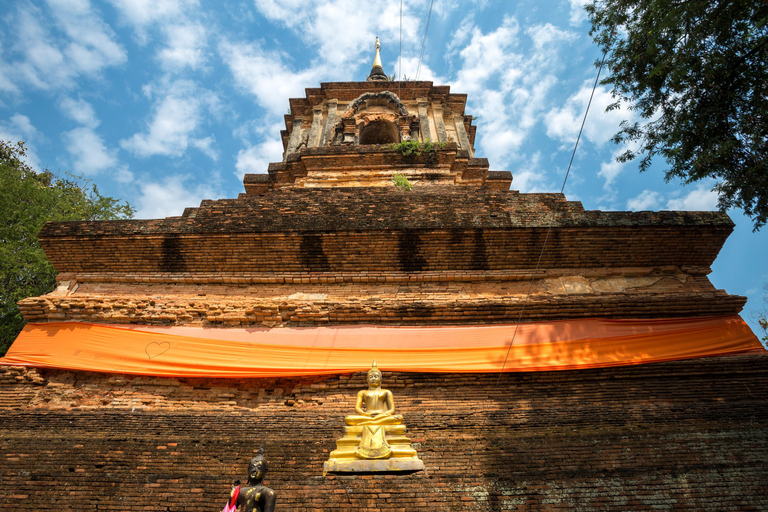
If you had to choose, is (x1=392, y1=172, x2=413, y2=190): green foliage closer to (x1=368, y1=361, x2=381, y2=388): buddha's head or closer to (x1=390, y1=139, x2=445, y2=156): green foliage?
(x1=390, y1=139, x2=445, y2=156): green foliage

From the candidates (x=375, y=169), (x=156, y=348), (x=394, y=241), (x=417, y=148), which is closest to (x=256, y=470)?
(x=156, y=348)

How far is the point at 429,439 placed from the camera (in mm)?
4980

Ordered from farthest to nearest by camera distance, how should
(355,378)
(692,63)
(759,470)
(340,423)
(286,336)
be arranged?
(692,63), (286,336), (355,378), (340,423), (759,470)

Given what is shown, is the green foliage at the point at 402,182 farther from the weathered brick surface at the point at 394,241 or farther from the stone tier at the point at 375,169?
the weathered brick surface at the point at 394,241

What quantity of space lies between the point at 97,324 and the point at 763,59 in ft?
35.1

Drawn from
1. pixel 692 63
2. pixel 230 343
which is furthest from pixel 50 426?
pixel 692 63

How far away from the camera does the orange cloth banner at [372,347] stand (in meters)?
5.73

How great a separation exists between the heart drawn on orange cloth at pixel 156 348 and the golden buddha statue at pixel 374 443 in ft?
10.1

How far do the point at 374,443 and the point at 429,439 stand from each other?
3.64 ft

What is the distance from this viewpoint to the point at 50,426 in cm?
525

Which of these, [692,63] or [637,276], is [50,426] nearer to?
[637,276]

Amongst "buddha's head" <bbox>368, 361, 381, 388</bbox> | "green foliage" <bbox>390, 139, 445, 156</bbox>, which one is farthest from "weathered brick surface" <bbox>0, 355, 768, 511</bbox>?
"green foliage" <bbox>390, 139, 445, 156</bbox>

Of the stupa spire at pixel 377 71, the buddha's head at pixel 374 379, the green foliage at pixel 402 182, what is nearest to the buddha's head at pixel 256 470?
the buddha's head at pixel 374 379

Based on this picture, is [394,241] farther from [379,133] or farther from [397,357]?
[379,133]
